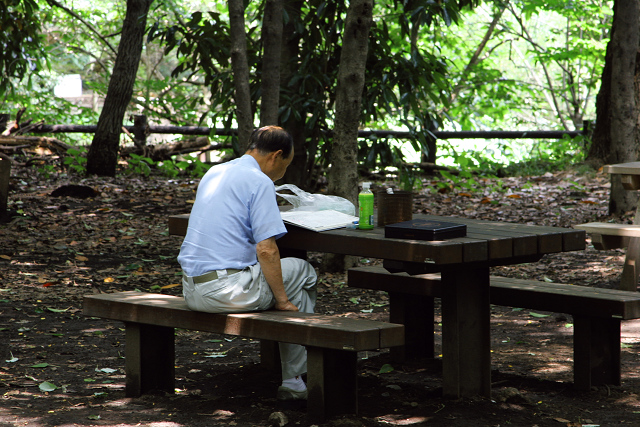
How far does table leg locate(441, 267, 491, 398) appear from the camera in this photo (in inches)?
142

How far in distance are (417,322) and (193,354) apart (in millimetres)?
1474

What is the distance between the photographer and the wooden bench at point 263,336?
3.18 m

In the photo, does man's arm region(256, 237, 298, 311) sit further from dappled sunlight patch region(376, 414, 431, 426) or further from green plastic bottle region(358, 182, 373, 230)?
dappled sunlight patch region(376, 414, 431, 426)

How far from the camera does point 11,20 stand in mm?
10672

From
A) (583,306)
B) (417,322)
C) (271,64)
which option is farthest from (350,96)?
(583,306)

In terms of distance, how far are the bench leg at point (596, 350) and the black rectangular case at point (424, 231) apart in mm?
1053

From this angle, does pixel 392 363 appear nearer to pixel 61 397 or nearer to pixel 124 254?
pixel 61 397

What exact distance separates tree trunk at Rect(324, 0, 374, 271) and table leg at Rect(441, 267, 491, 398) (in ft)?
10.3

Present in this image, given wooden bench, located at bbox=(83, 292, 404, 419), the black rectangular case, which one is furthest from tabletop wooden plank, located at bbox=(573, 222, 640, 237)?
wooden bench, located at bbox=(83, 292, 404, 419)

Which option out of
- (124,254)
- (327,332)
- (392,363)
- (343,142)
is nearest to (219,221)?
(327,332)

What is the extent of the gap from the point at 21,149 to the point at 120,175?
2.07 m

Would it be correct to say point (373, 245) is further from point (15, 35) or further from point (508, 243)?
point (15, 35)

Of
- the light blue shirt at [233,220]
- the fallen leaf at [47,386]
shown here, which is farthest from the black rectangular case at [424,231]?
the fallen leaf at [47,386]

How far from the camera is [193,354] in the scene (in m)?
4.83
